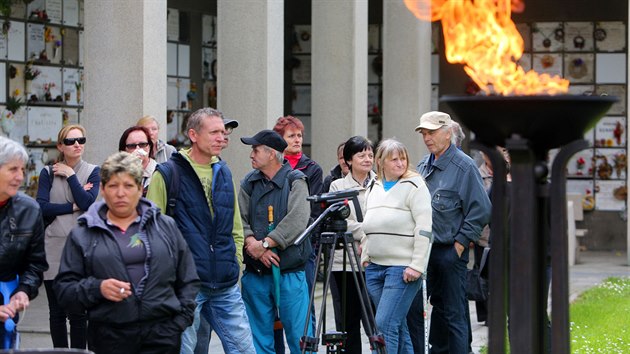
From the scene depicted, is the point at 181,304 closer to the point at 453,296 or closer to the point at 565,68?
the point at 453,296

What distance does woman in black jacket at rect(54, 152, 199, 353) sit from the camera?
21.6 ft

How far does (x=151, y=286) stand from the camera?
664 centimetres

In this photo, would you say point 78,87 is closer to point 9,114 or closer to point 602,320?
point 9,114

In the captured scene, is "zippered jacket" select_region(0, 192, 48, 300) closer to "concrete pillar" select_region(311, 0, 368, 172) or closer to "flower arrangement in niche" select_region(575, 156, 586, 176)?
"concrete pillar" select_region(311, 0, 368, 172)

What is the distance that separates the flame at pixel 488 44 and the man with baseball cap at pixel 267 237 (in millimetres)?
1960

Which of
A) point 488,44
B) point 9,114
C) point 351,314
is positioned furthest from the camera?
point 9,114

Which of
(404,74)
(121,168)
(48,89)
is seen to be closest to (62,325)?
(121,168)

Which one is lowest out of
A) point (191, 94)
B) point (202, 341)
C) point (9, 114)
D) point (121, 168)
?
point (202, 341)

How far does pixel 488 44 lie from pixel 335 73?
9526 mm

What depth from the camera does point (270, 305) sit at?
9.28 meters

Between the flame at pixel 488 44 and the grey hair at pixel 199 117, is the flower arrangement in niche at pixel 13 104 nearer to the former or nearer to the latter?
the grey hair at pixel 199 117

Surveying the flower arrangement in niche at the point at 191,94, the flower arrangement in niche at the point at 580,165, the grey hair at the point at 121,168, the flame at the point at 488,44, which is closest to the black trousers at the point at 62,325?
the grey hair at the point at 121,168

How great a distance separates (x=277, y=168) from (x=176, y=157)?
1306 millimetres

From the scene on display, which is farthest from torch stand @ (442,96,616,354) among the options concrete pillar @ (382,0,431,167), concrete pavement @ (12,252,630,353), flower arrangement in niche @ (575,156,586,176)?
flower arrangement in niche @ (575,156,586,176)
